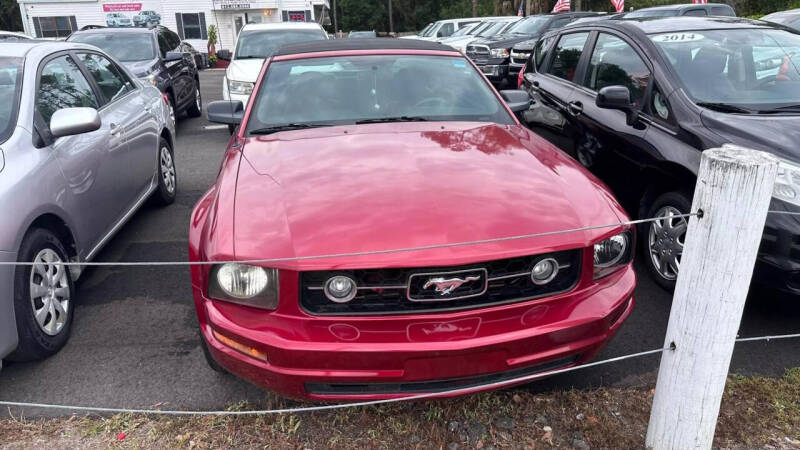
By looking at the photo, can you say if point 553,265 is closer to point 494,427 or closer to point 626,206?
point 494,427

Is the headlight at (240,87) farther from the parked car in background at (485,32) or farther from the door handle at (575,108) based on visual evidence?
the parked car in background at (485,32)

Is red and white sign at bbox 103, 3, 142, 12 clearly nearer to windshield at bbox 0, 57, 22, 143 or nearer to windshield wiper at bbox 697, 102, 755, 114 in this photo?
windshield at bbox 0, 57, 22, 143

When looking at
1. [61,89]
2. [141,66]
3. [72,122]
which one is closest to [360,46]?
[72,122]

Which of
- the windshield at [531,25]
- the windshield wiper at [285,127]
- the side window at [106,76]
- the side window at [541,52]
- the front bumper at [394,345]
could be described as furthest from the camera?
the windshield at [531,25]

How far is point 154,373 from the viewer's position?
3045 millimetres

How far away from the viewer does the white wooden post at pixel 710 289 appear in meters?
1.90

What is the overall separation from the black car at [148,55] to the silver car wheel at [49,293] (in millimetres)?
5933

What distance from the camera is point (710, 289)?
2004 mm

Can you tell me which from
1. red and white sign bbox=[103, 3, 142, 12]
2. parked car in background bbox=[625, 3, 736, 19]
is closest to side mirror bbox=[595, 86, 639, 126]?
parked car in background bbox=[625, 3, 736, 19]

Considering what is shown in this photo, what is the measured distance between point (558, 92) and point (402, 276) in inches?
145

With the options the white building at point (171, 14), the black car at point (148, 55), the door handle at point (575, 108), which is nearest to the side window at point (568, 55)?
the door handle at point (575, 108)

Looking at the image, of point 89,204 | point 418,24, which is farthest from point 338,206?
point 418,24

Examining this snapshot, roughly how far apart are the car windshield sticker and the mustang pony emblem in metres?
3.03

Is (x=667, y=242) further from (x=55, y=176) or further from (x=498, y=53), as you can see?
(x=498, y=53)
